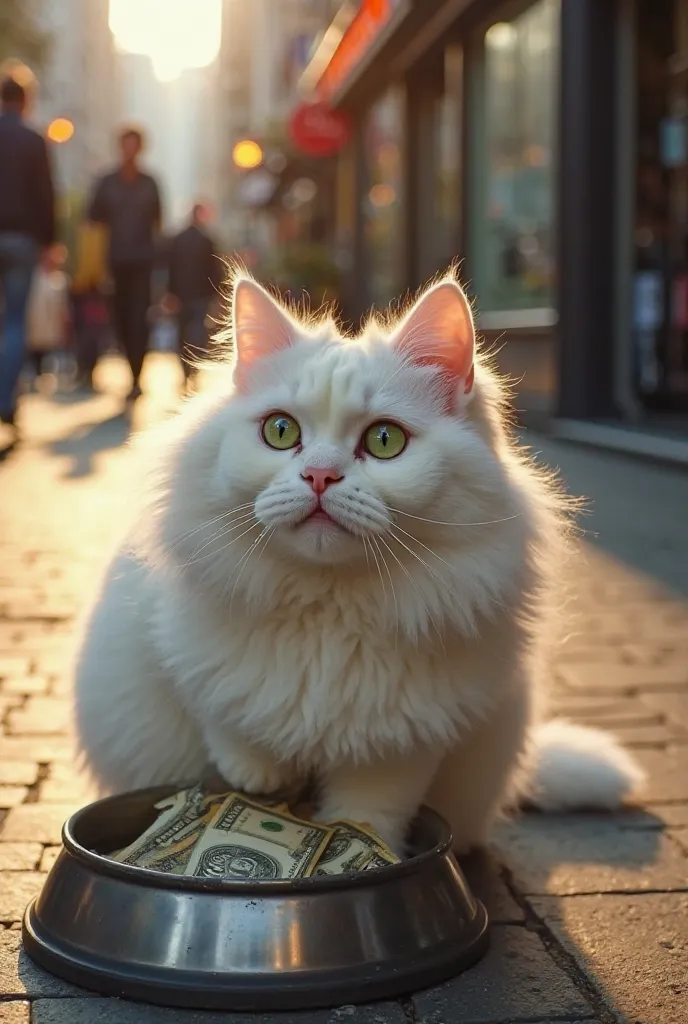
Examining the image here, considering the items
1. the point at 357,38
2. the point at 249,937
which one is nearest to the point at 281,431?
the point at 249,937

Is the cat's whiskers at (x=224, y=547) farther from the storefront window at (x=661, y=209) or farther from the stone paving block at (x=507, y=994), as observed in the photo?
the storefront window at (x=661, y=209)

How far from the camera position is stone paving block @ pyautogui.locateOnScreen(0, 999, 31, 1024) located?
1974 mm

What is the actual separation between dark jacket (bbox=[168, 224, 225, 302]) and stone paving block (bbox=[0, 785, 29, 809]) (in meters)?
12.9

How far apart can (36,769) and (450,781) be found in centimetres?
114

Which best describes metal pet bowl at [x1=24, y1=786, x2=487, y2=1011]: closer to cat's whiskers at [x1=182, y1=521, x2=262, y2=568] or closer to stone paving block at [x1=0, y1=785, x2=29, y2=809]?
cat's whiskers at [x1=182, y1=521, x2=262, y2=568]

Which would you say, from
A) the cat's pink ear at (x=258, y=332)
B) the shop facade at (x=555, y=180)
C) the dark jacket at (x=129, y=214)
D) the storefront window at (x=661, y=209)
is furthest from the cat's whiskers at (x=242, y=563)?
the dark jacket at (x=129, y=214)

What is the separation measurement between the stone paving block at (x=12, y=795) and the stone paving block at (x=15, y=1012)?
0.99 meters

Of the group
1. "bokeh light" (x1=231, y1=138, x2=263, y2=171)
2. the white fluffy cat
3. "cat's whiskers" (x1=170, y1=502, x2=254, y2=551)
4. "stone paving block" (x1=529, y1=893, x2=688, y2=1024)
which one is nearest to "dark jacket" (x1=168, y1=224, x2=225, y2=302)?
"bokeh light" (x1=231, y1=138, x2=263, y2=171)

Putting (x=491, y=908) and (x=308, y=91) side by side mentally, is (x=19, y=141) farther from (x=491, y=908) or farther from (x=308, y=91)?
(x=308, y=91)

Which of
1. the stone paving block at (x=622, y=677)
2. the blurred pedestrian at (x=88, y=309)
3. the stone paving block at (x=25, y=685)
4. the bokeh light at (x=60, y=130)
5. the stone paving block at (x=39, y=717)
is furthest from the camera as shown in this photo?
the bokeh light at (x=60, y=130)

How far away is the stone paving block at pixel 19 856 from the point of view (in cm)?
263

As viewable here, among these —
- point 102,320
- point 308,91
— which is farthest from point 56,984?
point 308,91

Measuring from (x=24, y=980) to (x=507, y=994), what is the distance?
0.78 meters

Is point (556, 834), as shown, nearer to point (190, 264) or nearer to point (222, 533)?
point (222, 533)
